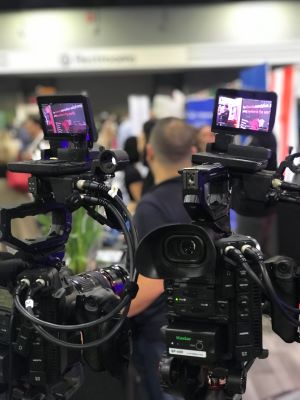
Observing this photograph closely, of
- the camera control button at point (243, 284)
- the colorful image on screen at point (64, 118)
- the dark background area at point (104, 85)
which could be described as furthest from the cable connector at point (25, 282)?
the dark background area at point (104, 85)

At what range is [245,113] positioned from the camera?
131cm

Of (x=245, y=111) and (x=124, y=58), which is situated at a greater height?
(x=124, y=58)

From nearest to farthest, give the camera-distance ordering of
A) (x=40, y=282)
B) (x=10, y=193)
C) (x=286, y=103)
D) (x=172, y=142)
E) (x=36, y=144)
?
1. (x=40, y=282)
2. (x=172, y=142)
3. (x=10, y=193)
4. (x=36, y=144)
5. (x=286, y=103)

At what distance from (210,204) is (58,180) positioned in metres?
0.35

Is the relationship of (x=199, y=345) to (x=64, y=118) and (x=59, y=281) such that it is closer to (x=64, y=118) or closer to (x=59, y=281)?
(x=59, y=281)

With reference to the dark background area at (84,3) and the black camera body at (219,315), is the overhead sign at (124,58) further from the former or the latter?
the black camera body at (219,315)

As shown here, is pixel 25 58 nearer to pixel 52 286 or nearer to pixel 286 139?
pixel 286 139

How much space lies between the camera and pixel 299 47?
9.19m

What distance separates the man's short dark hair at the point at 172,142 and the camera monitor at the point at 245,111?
87 cm

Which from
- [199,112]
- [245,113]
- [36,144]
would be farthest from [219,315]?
[199,112]

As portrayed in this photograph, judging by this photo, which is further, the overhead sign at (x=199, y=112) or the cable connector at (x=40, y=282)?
the overhead sign at (x=199, y=112)

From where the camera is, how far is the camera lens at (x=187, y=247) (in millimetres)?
1193

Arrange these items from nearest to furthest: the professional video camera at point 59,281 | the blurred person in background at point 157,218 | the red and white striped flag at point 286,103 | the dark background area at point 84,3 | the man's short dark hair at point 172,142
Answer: the professional video camera at point 59,281 → the blurred person in background at point 157,218 → the man's short dark hair at point 172,142 → the red and white striped flag at point 286,103 → the dark background area at point 84,3

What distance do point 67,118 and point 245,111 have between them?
42 cm
